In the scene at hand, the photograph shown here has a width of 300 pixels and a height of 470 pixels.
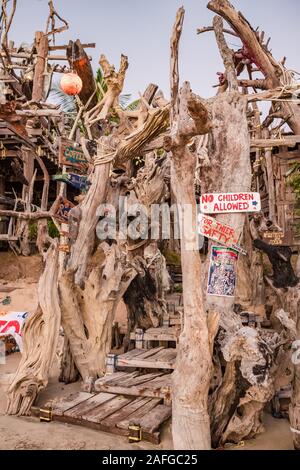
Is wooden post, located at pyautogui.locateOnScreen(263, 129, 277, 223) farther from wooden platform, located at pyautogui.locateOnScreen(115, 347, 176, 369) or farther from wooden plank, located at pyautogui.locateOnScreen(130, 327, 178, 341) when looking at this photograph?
wooden platform, located at pyautogui.locateOnScreen(115, 347, 176, 369)

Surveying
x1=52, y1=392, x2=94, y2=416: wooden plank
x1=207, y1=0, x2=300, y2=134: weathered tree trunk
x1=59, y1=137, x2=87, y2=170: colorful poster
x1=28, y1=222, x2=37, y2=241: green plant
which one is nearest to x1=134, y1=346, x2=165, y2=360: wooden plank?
x1=52, y1=392, x2=94, y2=416: wooden plank

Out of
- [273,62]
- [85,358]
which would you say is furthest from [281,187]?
[85,358]

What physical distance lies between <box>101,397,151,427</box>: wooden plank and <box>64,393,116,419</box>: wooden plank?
0.31 metres

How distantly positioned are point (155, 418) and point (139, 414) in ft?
0.74

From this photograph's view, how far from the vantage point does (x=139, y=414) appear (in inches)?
157

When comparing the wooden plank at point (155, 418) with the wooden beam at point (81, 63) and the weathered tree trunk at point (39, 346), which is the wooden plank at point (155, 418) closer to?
the weathered tree trunk at point (39, 346)

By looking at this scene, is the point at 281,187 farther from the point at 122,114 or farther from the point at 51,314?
the point at 51,314

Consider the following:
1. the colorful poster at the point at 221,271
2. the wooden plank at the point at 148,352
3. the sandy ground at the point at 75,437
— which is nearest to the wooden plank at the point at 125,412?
the sandy ground at the point at 75,437

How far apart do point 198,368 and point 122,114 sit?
14.4ft

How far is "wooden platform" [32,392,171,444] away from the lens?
145 inches

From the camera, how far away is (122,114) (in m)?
5.90

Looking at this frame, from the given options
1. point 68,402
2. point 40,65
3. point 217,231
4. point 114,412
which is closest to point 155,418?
point 114,412

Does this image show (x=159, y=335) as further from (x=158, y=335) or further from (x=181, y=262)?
(x=181, y=262)

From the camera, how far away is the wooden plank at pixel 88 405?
3948 mm
